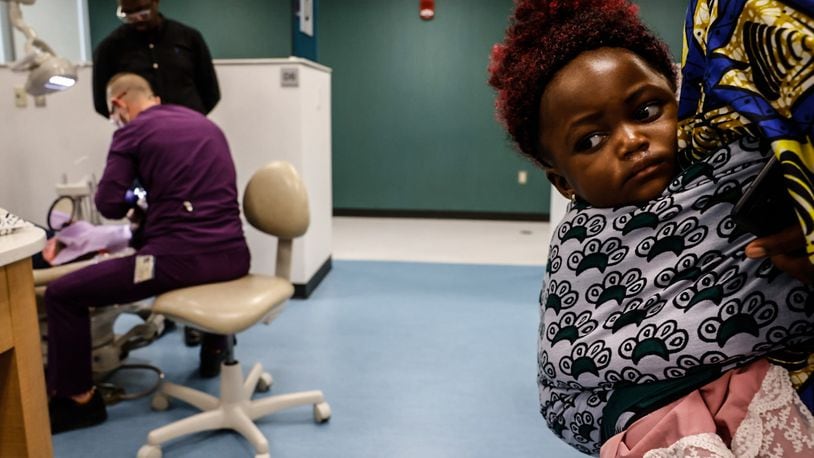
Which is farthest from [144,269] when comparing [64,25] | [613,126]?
[64,25]

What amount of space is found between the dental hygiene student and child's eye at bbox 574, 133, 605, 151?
152 cm

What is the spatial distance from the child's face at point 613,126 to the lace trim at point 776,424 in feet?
0.64

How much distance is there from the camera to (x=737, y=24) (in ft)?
1.46

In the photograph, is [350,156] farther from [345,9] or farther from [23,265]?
[23,265]

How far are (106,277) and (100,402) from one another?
0.47 metres

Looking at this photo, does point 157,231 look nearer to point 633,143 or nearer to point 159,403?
point 159,403

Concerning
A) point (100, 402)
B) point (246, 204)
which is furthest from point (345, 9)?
point (100, 402)

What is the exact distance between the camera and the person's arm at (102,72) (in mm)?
2648

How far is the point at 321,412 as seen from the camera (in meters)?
2.02

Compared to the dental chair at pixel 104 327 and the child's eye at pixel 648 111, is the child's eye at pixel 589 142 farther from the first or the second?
the dental chair at pixel 104 327

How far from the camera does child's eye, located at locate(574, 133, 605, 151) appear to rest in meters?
0.63

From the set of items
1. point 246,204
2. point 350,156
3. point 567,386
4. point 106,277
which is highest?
point 567,386

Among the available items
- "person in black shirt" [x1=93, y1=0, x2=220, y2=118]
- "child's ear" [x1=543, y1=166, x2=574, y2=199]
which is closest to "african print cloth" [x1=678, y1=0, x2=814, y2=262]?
"child's ear" [x1=543, y1=166, x2=574, y2=199]

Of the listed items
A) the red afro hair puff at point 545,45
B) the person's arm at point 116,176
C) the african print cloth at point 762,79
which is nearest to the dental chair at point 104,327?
the person's arm at point 116,176
